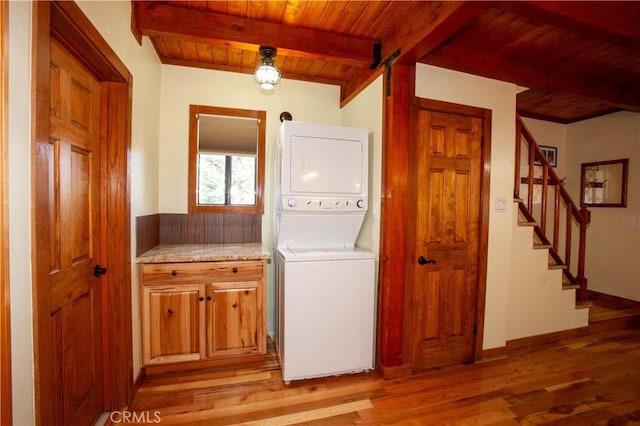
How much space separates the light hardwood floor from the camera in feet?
5.63

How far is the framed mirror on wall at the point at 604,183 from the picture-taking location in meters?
3.50

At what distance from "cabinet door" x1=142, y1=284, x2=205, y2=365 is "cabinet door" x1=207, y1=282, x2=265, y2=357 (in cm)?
8

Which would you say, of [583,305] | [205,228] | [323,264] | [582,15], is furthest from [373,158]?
[583,305]

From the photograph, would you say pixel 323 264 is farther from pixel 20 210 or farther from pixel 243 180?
pixel 20 210

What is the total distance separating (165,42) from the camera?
7.36 feet

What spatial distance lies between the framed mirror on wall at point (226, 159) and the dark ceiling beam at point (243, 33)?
0.78 m

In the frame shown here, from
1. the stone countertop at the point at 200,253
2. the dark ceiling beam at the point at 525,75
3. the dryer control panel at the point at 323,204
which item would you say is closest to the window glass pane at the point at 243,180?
the stone countertop at the point at 200,253

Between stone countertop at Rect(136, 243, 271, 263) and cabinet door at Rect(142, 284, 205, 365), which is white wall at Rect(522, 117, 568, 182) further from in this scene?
cabinet door at Rect(142, 284, 205, 365)

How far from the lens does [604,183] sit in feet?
12.1

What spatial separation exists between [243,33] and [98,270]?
178 centimetres

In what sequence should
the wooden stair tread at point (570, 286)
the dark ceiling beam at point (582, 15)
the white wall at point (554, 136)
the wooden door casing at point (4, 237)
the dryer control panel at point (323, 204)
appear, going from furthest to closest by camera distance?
the white wall at point (554, 136)
the wooden stair tread at point (570, 286)
the dryer control panel at point (323, 204)
the dark ceiling beam at point (582, 15)
the wooden door casing at point (4, 237)

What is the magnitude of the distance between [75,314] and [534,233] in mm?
3693

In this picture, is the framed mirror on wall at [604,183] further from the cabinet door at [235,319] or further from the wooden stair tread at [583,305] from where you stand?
the cabinet door at [235,319]

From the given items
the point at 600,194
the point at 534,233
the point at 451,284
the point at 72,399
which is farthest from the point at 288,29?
the point at 600,194
